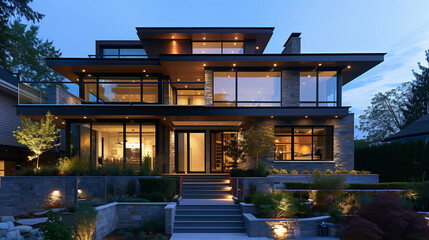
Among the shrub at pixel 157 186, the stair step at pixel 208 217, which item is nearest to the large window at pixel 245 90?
the shrub at pixel 157 186

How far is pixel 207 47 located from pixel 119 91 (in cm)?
646

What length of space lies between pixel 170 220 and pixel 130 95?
29.1 ft

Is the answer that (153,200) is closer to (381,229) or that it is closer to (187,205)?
(187,205)

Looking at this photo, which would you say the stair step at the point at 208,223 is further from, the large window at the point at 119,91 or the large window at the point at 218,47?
the large window at the point at 218,47

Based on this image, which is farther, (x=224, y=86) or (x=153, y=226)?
(x=224, y=86)

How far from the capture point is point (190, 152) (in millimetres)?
17359

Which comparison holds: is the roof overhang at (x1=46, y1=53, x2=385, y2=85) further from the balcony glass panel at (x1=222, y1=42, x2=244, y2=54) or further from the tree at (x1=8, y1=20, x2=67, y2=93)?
the tree at (x1=8, y1=20, x2=67, y2=93)

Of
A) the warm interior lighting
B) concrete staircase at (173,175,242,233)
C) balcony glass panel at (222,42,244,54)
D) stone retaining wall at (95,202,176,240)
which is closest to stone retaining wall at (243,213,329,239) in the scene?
the warm interior lighting

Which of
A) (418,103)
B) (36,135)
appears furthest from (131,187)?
(418,103)

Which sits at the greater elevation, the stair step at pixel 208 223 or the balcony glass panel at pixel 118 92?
the balcony glass panel at pixel 118 92

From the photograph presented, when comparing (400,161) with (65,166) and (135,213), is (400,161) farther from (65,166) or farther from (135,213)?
(65,166)

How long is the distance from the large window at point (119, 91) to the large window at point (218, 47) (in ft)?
12.1

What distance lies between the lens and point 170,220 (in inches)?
342

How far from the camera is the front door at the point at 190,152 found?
17281mm
